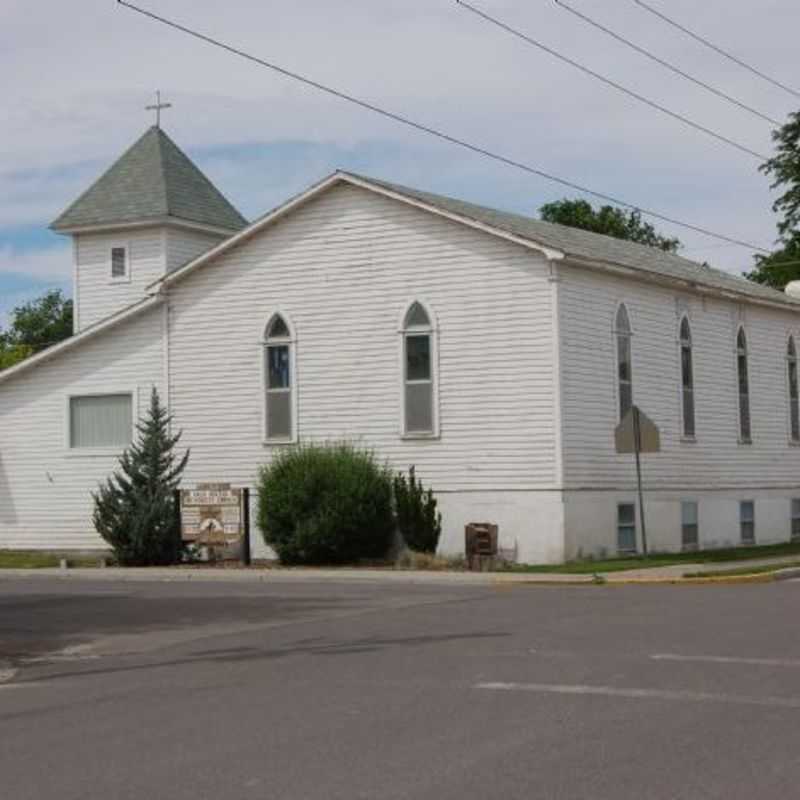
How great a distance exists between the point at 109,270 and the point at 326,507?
16892 millimetres

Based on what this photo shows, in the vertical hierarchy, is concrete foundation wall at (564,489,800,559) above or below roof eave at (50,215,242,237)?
below

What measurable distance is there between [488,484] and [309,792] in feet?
72.9

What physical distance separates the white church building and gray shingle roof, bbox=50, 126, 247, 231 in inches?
352

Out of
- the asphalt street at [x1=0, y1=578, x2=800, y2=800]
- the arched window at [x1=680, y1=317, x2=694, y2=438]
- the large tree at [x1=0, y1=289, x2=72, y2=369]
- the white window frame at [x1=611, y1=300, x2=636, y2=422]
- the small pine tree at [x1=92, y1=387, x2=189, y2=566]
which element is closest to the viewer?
the asphalt street at [x1=0, y1=578, x2=800, y2=800]

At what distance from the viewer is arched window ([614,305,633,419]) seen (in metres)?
31.9

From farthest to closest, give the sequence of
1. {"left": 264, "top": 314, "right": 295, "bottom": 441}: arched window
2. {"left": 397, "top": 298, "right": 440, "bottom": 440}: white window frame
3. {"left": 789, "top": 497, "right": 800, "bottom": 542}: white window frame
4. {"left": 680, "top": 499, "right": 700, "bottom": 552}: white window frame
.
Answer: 1. {"left": 789, "top": 497, "right": 800, "bottom": 542}: white window frame
2. {"left": 680, "top": 499, "right": 700, "bottom": 552}: white window frame
3. {"left": 264, "top": 314, "right": 295, "bottom": 441}: arched window
4. {"left": 397, "top": 298, "right": 440, "bottom": 440}: white window frame

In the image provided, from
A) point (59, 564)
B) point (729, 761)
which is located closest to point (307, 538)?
point (59, 564)

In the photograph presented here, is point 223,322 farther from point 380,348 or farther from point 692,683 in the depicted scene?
point 692,683

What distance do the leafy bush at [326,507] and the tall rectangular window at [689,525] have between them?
22.7ft

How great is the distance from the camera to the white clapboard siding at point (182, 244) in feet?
143

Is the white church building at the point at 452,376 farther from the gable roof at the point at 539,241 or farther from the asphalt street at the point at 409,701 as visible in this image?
the asphalt street at the point at 409,701

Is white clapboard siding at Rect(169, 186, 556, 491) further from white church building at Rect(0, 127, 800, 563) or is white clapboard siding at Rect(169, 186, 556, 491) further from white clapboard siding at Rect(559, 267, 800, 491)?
white clapboard siding at Rect(559, 267, 800, 491)

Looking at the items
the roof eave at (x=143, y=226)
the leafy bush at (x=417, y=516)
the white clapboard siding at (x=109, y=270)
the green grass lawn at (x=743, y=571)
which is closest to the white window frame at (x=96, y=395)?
the leafy bush at (x=417, y=516)

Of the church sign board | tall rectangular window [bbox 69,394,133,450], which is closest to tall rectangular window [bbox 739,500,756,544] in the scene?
the church sign board
